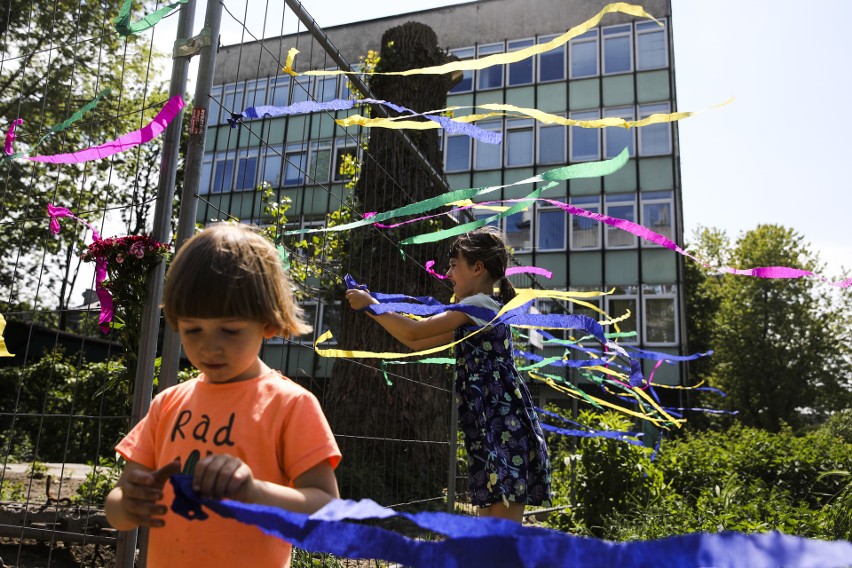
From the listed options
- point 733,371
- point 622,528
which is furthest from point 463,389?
point 733,371

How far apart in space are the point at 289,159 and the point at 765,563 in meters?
2.85

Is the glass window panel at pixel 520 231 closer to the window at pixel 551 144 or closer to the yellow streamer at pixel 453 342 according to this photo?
the window at pixel 551 144

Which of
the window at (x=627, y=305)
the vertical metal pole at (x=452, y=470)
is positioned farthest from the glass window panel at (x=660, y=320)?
the vertical metal pole at (x=452, y=470)

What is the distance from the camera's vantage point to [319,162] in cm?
369

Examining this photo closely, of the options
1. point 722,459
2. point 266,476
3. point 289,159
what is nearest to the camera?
point 266,476

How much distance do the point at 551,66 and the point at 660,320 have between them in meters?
8.60

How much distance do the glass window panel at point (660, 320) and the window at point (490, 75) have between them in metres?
8.52

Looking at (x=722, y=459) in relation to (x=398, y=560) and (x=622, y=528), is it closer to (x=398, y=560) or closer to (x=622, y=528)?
(x=622, y=528)

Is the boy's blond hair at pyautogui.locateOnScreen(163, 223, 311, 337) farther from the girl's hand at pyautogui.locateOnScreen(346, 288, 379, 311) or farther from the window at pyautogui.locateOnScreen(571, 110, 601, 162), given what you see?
the window at pyautogui.locateOnScreen(571, 110, 601, 162)

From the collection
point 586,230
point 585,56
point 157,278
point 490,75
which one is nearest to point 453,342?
point 157,278

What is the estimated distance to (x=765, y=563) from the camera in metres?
0.84

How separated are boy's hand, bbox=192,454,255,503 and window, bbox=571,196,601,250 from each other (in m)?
19.4

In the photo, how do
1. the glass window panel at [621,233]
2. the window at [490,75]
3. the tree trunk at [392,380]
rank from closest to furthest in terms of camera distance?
the tree trunk at [392,380], the glass window panel at [621,233], the window at [490,75]

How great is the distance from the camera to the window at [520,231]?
20.8 metres
